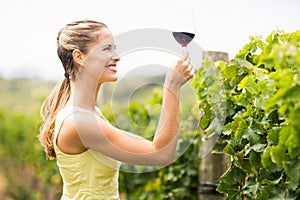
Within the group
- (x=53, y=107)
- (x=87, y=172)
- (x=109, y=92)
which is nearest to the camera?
(x=87, y=172)

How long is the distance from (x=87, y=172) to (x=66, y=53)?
1.90 ft

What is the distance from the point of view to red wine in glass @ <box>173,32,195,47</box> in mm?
2438

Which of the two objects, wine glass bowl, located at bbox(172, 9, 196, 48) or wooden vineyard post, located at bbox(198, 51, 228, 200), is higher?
wine glass bowl, located at bbox(172, 9, 196, 48)

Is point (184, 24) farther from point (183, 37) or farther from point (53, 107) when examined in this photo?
point (53, 107)

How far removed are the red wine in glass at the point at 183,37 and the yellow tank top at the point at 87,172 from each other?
0.55 m

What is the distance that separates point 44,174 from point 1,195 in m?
2.30

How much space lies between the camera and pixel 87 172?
257 cm

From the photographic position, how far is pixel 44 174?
314 inches

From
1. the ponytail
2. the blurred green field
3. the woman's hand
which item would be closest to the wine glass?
the woman's hand

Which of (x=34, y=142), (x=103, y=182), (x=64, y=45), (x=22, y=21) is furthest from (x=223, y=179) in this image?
(x=22, y=21)

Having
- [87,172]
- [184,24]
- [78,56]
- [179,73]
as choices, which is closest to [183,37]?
[184,24]

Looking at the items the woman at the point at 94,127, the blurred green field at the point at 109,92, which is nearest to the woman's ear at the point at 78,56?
the woman at the point at 94,127

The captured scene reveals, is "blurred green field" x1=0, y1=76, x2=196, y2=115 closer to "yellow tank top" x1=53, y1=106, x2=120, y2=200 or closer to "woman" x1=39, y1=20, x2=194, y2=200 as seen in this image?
"woman" x1=39, y1=20, x2=194, y2=200

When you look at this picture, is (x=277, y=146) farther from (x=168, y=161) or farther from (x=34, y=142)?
(x=34, y=142)
